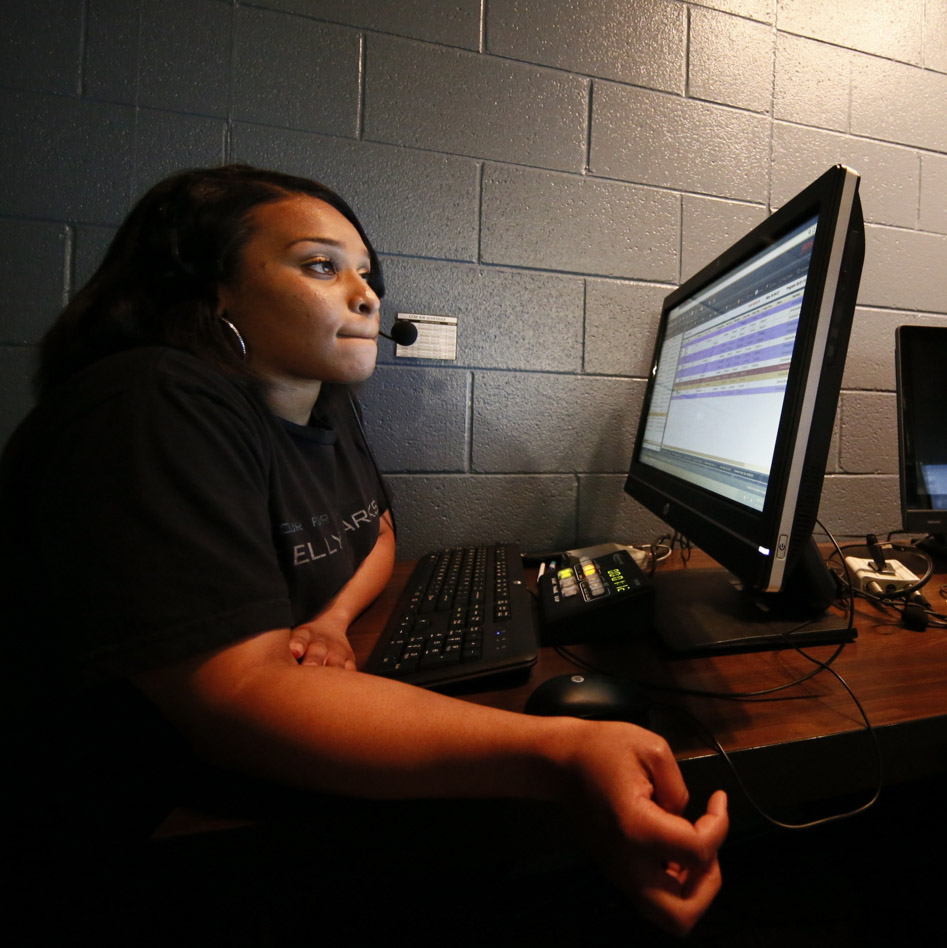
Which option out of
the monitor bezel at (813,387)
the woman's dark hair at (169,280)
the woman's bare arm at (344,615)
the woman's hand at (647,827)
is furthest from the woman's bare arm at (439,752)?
the woman's dark hair at (169,280)

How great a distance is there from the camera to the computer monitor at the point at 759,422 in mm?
451

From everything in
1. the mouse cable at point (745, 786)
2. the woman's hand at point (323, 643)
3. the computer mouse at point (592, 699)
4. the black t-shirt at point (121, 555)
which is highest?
the black t-shirt at point (121, 555)

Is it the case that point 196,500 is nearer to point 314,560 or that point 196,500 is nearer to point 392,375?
point 314,560

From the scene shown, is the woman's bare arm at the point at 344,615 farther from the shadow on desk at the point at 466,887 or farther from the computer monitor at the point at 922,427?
the computer monitor at the point at 922,427

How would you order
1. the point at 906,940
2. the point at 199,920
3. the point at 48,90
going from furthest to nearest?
the point at 48,90 < the point at 906,940 < the point at 199,920

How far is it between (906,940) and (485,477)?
42.9 inches

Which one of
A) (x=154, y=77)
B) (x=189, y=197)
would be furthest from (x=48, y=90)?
(x=189, y=197)

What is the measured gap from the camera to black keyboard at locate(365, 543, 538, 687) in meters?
0.50

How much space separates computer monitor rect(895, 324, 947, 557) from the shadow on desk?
1.95 feet

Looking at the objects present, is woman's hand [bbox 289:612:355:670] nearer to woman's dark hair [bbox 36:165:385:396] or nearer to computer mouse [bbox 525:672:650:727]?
computer mouse [bbox 525:672:650:727]

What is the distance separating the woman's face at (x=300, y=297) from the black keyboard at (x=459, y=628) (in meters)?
0.35

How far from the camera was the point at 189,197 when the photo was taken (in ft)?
2.12

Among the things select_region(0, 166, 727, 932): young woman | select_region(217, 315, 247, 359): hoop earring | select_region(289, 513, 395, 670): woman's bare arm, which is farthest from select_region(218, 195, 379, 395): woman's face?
select_region(289, 513, 395, 670): woman's bare arm

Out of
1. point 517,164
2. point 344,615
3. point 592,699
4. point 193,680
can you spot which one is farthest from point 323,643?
point 517,164
